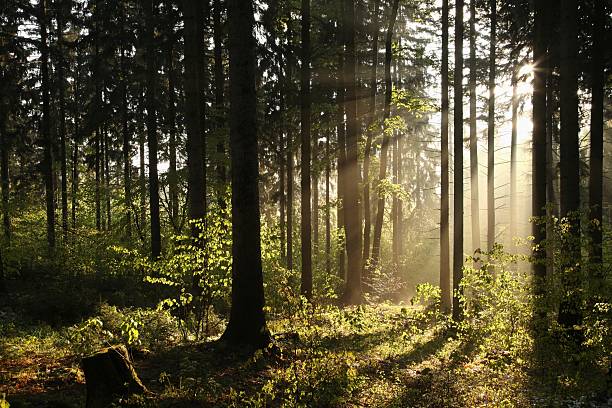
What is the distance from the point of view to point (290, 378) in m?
6.60

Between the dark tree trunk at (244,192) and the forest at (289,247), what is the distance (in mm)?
37

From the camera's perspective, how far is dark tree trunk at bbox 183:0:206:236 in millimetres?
11734

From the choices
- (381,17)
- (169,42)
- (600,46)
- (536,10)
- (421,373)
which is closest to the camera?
(421,373)

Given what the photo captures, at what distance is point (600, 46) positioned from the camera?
1283cm

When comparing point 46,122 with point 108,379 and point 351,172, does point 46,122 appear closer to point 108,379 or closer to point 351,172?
point 351,172

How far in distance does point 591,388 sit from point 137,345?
26.3 feet

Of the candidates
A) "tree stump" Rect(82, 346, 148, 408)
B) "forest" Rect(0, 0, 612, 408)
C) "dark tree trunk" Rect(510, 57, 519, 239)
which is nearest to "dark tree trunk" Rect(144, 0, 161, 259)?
"forest" Rect(0, 0, 612, 408)

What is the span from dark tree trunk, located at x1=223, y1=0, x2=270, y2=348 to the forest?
0.04 m

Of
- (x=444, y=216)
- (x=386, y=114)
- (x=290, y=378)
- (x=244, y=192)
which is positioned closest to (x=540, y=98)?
(x=444, y=216)

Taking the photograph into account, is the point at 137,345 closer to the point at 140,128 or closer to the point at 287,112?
the point at 287,112

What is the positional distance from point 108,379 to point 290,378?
8.44 feet

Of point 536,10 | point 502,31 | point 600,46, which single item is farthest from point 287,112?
point 502,31

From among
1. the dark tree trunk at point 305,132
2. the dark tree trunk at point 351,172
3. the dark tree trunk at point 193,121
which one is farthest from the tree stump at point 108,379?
the dark tree trunk at point 351,172

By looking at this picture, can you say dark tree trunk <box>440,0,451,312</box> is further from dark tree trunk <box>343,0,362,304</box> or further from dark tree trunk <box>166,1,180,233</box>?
dark tree trunk <box>166,1,180,233</box>
